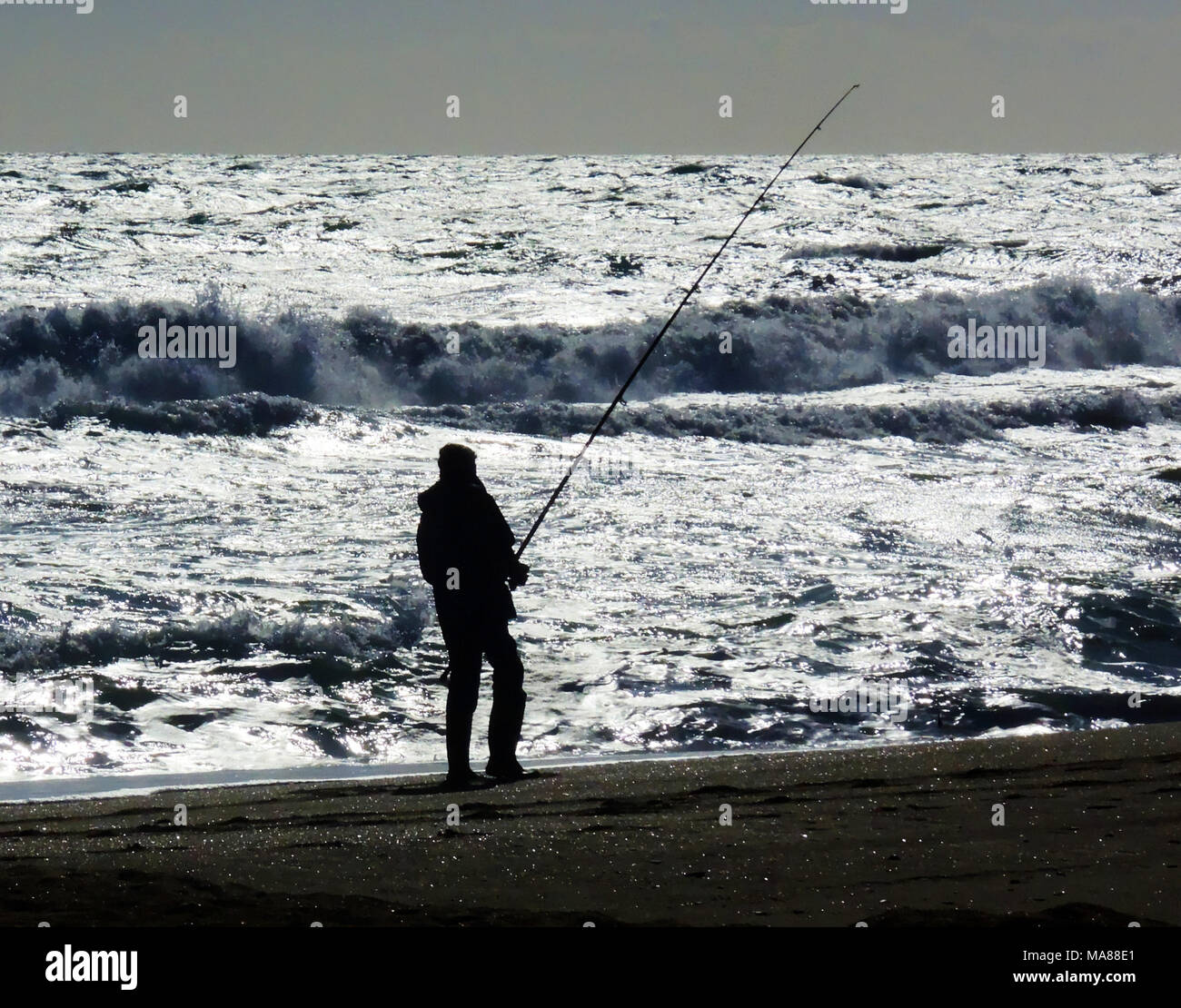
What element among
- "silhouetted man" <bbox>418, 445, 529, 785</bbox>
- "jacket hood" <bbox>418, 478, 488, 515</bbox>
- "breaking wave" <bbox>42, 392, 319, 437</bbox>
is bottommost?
"silhouetted man" <bbox>418, 445, 529, 785</bbox>

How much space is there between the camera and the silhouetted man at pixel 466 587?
5.47 m

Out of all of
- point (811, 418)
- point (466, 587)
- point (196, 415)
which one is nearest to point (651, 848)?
point (466, 587)

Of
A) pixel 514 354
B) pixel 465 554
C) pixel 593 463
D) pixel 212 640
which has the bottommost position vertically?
pixel 212 640

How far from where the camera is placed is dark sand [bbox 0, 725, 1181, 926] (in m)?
3.35

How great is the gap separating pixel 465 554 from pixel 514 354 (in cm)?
1495

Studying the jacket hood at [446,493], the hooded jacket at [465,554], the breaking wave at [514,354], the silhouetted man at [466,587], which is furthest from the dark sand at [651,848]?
the breaking wave at [514,354]

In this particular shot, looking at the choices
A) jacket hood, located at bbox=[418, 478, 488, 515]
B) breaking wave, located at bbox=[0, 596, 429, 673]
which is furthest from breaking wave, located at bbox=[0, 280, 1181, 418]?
jacket hood, located at bbox=[418, 478, 488, 515]

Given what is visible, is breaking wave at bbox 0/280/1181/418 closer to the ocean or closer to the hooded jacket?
the ocean

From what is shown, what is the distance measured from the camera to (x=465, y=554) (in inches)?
215

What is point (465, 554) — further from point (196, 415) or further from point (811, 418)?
point (811, 418)

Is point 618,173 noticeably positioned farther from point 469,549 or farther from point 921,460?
point 469,549

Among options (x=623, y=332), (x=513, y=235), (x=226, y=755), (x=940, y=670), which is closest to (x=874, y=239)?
(x=513, y=235)

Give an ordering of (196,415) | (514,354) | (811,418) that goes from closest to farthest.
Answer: (196,415)
(811,418)
(514,354)

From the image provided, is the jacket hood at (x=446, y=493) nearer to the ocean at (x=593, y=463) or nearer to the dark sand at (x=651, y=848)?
the dark sand at (x=651, y=848)
